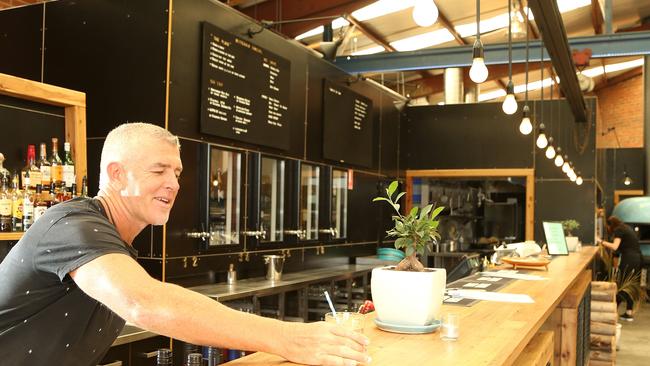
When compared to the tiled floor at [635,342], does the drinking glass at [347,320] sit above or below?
above

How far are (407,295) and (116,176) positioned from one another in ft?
3.10

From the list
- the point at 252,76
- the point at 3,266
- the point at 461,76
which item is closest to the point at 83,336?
the point at 3,266

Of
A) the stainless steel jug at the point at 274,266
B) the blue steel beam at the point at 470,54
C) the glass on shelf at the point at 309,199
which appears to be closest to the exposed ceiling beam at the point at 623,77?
the blue steel beam at the point at 470,54

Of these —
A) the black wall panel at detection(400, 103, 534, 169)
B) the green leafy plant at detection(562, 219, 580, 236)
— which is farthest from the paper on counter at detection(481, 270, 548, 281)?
the black wall panel at detection(400, 103, 534, 169)

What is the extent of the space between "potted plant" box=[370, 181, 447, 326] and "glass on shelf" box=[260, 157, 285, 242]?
9.62ft

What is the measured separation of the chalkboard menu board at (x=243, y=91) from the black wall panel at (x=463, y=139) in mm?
3513

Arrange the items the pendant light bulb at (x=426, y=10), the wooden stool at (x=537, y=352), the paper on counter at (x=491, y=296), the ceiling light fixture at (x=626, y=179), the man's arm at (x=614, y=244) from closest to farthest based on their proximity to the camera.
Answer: the pendant light bulb at (x=426, y=10)
the wooden stool at (x=537, y=352)
the paper on counter at (x=491, y=296)
the man's arm at (x=614, y=244)
the ceiling light fixture at (x=626, y=179)

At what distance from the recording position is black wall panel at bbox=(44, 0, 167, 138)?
13.0 feet

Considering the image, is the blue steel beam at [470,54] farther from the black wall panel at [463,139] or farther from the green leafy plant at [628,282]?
the green leafy plant at [628,282]

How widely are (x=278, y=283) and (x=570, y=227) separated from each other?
4.25 meters

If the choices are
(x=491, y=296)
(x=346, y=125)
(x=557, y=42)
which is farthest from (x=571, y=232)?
(x=491, y=296)

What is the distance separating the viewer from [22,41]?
427 cm

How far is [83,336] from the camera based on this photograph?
1469mm

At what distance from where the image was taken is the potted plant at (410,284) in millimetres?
1957
